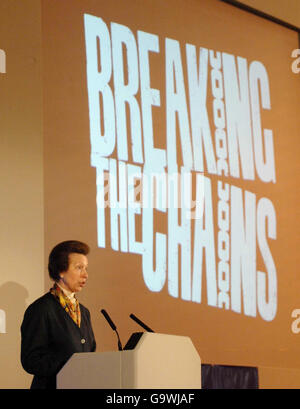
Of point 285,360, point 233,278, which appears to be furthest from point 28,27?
point 285,360

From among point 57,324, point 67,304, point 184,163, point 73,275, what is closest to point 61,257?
point 73,275

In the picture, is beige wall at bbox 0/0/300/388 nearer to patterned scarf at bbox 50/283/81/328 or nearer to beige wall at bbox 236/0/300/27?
patterned scarf at bbox 50/283/81/328

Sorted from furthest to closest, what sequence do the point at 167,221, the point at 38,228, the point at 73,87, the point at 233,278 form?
the point at 233,278 < the point at 167,221 < the point at 73,87 < the point at 38,228

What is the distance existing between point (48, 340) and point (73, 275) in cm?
39

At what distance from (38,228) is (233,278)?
1.86 m

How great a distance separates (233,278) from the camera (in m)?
6.07

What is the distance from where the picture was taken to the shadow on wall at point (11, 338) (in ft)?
14.9

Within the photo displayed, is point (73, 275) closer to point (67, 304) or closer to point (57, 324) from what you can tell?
point (67, 304)

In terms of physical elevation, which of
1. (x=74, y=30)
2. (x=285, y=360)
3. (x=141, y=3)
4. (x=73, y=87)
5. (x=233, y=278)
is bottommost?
(x=285, y=360)

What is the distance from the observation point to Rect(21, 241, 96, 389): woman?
3.72m

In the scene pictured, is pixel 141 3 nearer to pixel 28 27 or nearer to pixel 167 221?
pixel 28 27

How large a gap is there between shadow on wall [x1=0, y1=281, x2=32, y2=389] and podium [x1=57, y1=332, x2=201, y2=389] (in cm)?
123

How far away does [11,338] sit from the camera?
4.60 meters

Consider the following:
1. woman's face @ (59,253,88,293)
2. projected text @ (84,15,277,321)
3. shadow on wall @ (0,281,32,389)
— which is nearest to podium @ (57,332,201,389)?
woman's face @ (59,253,88,293)
